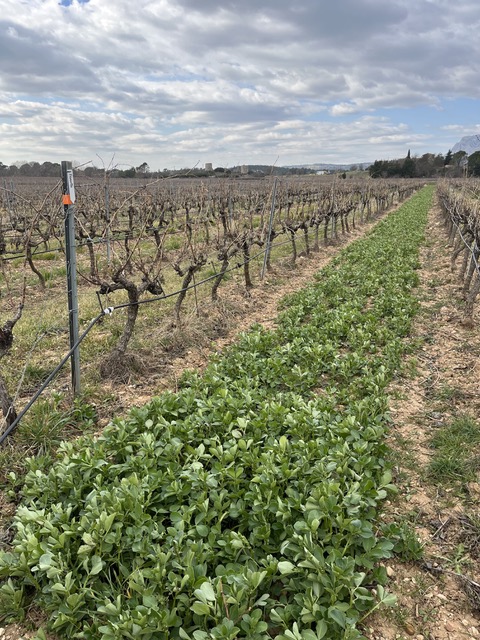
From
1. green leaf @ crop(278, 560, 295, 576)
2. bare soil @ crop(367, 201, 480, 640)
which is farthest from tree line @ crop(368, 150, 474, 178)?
green leaf @ crop(278, 560, 295, 576)

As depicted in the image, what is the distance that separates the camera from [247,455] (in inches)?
148

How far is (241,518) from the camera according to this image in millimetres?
3377

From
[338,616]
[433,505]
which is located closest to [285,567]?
[338,616]

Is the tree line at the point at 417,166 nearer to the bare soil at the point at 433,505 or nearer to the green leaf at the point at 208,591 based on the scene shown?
the bare soil at the point at 433,505

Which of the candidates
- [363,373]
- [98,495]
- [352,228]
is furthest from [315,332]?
[352,228]

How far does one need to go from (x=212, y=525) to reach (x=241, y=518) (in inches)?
9.2

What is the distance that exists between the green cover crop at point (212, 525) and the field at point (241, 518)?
0.04 ft

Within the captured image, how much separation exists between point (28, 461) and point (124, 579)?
→ 1641 millimetres

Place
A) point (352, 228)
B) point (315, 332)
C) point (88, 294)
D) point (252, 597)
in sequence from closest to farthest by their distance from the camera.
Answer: point (252, 597) < point (315, 332) < point (88, 294) < point (352, 228)

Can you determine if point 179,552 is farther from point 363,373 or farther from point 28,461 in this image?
point 363,373

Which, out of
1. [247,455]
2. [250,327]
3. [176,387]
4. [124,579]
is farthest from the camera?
[250,327]

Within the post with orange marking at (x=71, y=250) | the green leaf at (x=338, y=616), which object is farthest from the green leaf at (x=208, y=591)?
the post with orange marking at (x=71, y=250)

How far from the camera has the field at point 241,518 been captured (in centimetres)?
266

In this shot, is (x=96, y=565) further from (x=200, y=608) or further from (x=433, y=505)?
(x=433, y=505)
